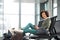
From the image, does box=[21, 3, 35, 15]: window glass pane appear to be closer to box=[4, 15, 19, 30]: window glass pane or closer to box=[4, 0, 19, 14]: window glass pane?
box=[4, 0, 19, 14]: window glass pane

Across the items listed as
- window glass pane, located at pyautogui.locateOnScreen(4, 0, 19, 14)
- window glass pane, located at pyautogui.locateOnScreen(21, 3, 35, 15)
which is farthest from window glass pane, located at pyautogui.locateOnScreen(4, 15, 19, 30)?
window glass pane, located at pyautogui.locateOnScreen(21, 3, 35, 15)

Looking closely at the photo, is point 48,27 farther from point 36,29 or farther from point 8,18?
point 8,18

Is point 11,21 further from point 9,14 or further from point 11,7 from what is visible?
point 11,7

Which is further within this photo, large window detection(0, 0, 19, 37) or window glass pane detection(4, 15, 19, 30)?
large window detection(0, 0, 19, 37)

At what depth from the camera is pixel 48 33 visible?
10.8 feet

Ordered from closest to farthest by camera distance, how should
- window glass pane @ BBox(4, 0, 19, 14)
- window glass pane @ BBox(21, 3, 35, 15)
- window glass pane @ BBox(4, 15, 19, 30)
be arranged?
window glass pane @ BBox(4, 15, 19, 30), window glass pane @ BBox(4, 0, 19, 14), window glass pane @ BBox(21, 3, 35, 15)

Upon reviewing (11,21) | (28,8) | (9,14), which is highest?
(28,8)

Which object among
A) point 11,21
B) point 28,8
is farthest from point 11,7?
point 28,8

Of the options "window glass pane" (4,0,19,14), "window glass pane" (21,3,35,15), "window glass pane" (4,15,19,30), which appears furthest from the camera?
"window glass pane" (21,3,35,15)

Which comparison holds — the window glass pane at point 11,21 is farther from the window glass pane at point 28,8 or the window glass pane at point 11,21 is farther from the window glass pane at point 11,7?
the window glass pane at point 28,8

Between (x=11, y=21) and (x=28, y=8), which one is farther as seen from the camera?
(x=28, y=8)

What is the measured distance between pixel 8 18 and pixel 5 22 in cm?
25

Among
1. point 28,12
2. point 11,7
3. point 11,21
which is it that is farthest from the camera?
point 28,12

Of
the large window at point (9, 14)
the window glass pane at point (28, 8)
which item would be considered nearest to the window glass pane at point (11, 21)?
the large window at point (9, 14)
